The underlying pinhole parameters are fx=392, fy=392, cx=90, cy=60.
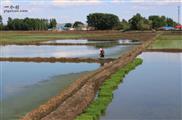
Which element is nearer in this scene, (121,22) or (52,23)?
(121,22)

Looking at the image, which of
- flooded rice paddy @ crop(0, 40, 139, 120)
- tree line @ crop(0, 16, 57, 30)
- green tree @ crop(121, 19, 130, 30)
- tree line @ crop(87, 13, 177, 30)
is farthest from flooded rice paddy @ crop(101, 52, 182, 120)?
tree line @ crop(0, 16, 57, 30)

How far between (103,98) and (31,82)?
5.52 meters

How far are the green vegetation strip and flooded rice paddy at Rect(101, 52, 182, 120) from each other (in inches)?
7.0

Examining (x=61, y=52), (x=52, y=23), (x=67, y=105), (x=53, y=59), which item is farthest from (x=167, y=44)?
(x=52, y=23)

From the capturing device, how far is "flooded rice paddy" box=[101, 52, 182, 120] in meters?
10.6

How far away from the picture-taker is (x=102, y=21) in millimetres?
114750

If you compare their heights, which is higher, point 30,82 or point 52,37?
point 52,37

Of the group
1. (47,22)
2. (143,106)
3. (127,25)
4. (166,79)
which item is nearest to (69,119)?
(143,106)

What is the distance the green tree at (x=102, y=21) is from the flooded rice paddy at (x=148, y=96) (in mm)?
94086

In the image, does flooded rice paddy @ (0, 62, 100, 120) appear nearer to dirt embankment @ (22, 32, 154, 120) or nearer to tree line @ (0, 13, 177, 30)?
dirt embankment @ (22, 32, 154, 120)

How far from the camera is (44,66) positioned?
75.7ft

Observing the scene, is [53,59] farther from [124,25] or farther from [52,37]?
[124,25]

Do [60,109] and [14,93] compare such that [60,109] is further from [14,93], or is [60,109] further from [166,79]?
[166,79]

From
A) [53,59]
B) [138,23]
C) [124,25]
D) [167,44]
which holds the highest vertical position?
[138,23]
